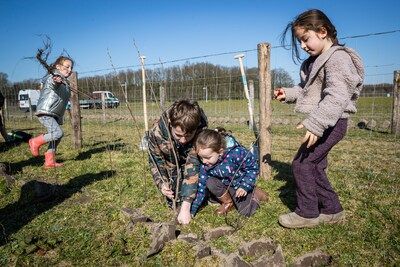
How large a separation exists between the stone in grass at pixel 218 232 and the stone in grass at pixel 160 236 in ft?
1.04

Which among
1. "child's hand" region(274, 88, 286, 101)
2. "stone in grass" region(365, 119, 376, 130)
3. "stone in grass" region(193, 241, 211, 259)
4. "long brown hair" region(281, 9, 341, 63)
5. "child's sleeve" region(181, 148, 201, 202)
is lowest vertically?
"stone in grass" region(193, 241, 211, 259)

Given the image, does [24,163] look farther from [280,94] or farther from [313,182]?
[313,182]

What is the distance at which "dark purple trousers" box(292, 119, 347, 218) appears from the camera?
2934mm

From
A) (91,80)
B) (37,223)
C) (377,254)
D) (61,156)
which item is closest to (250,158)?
(377,254)

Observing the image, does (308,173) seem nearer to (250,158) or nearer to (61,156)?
(250,158)

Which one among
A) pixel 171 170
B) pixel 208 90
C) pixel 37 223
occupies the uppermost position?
pixel 208 90

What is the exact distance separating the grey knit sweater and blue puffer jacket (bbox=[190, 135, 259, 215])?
887mm

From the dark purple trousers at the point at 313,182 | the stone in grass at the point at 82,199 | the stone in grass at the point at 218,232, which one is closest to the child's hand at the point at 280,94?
the dark purple trousers at the point at 313,182

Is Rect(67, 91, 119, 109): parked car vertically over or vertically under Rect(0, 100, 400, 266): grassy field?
over

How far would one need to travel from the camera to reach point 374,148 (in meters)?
7.15

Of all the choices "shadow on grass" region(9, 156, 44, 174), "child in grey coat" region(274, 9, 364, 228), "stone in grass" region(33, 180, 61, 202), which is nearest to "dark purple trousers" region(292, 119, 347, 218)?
"child in grey coat" region(274, 9, 364, 228)

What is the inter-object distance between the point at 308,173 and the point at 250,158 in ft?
2.24

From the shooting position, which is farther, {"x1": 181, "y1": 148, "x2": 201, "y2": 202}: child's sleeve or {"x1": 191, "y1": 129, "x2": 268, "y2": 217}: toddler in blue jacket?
{"x1": 191, "y1": 129, "x2": 268, "y2": 217}: toddler in blue jacket

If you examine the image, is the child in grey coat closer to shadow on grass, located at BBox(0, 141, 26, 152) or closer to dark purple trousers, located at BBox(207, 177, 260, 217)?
dark purple trousers, located at BBox(207, 177, 260, 217)
